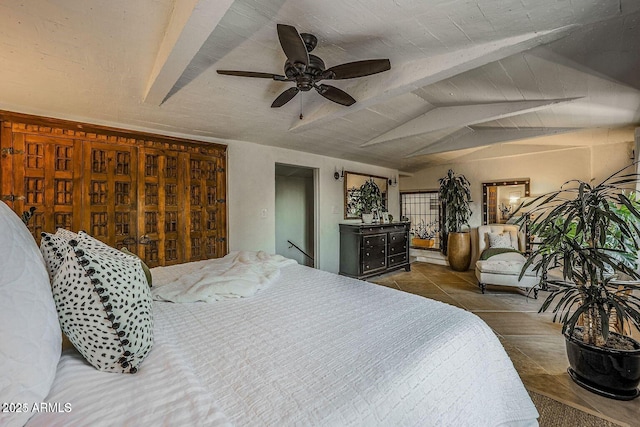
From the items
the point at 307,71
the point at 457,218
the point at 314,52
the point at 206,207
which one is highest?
the point at 314,52

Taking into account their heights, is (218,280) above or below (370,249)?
above

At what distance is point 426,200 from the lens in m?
6.45

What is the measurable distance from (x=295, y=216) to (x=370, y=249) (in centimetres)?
199

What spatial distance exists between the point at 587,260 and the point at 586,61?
1442 millimetres

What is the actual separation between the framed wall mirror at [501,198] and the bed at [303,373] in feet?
15.8

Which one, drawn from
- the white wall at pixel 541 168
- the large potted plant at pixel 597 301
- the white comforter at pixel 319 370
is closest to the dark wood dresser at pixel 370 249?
the white wall at pixel 541 168

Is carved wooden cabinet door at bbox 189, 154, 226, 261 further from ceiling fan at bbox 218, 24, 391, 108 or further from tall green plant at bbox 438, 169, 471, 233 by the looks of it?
tall green plant at bbox 438, 169, 471, 233

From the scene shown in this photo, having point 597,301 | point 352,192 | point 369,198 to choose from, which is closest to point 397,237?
point 369,198

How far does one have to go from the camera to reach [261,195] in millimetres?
3770

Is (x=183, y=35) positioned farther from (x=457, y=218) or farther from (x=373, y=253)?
(x=457, y=218)

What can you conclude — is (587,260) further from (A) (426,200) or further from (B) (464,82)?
(A) (426,200)

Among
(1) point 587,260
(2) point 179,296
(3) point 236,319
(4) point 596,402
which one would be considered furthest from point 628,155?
(2) point 179,296

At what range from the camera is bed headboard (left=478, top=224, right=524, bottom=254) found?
465 centimetres

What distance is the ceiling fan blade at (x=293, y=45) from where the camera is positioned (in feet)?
4.46
